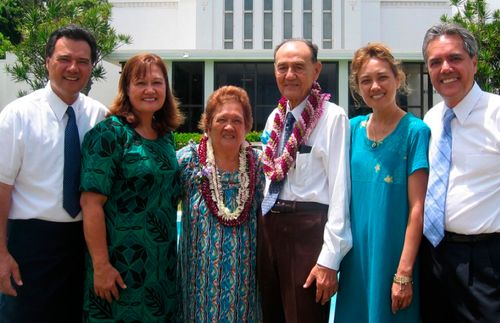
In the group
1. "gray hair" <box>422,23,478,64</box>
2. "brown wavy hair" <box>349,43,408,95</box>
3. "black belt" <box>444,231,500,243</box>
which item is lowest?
"black belt" <box>444,231,500,243</box>

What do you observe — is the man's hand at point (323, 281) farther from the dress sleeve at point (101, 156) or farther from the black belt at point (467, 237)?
the dress sleeve at point (101, 156)

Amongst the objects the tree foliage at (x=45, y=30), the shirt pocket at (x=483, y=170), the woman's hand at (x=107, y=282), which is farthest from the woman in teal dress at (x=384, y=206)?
the tree foliage at (x=45, y=30)

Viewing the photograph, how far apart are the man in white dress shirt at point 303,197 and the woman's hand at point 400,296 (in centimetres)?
32

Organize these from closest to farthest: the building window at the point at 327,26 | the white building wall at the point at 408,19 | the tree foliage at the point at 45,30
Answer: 1. the tree foliage at the point at 45,30
2. the building window at the point at 327,26
3. the white building wall at the point at 408,19

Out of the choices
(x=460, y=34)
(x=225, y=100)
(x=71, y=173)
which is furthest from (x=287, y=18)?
(x=71, y=173)

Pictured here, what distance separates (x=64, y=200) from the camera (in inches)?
104

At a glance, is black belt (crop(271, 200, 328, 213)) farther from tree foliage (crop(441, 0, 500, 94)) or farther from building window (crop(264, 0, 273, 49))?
building window (crop(264, 0, 273, 49))

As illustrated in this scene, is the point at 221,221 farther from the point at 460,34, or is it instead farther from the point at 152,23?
the point at 152,23

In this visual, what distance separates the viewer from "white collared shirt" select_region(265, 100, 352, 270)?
2.62 meters

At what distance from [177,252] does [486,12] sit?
38.4 ft

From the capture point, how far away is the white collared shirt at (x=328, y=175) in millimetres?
2617

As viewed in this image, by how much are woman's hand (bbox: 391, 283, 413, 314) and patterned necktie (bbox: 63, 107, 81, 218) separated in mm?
1823

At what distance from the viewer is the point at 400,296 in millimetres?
2502

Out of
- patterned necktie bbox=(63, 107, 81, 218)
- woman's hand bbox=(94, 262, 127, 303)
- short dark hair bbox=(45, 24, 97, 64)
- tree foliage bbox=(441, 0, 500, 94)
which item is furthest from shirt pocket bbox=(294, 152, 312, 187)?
tree foliage bbox=(441, 0, 500, 94)
